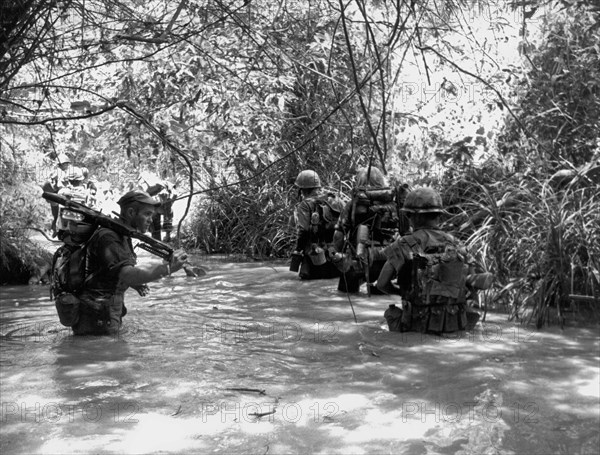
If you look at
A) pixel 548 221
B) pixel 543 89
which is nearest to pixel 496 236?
pixel 548 221

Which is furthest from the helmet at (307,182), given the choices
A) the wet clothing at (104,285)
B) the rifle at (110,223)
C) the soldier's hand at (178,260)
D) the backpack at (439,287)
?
the soldier's hand at (178,260)

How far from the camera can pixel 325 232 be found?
35.7 feet

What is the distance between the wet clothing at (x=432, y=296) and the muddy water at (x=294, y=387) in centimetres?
17

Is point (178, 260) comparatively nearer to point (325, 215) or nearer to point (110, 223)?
point (110, 223)

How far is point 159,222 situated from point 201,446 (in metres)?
12.1

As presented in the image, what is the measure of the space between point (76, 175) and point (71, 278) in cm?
598

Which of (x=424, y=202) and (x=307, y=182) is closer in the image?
(x=424, y=202)

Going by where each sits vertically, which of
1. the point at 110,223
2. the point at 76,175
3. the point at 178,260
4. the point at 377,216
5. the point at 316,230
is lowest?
the point at 178,260

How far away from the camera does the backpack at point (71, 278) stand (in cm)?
709

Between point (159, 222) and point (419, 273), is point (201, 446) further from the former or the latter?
point (159, 222)

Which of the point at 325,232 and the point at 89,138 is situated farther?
the point at 325,232

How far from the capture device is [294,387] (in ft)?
18.6

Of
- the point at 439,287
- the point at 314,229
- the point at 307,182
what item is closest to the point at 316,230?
the point at 314,229

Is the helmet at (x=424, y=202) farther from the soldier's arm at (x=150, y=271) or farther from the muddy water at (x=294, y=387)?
the soldier's arm at (x=150, y=271)
